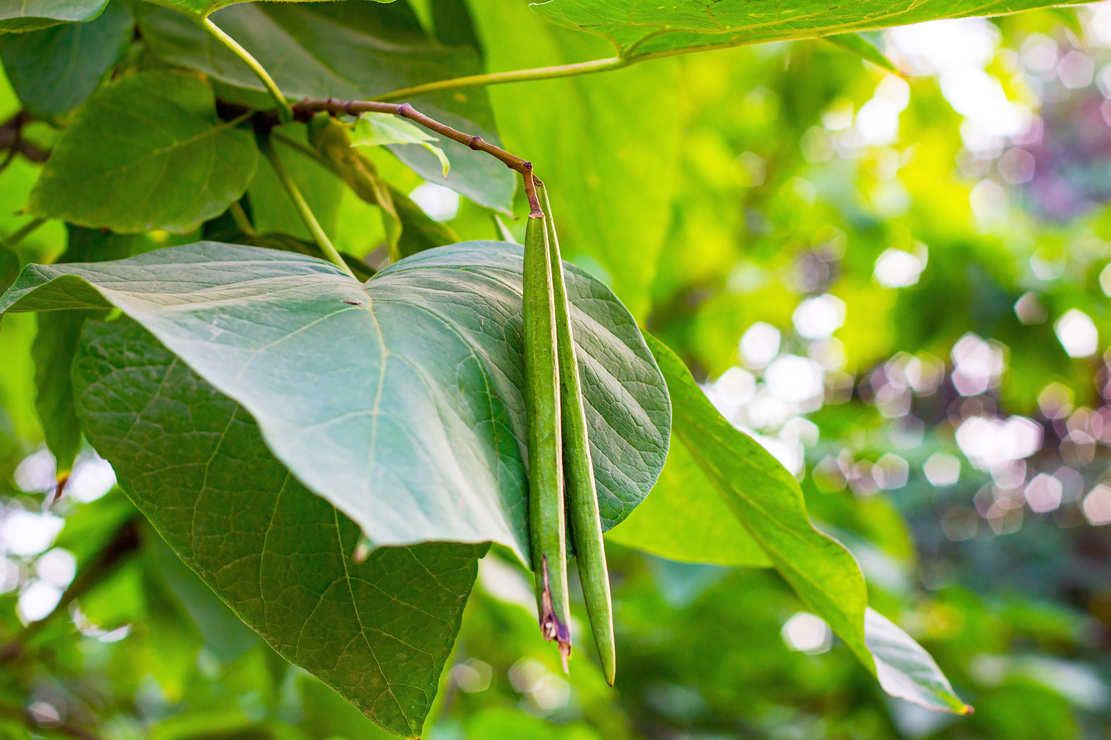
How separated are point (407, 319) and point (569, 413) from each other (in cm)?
5

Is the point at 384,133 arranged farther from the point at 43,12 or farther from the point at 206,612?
the point at 206,612

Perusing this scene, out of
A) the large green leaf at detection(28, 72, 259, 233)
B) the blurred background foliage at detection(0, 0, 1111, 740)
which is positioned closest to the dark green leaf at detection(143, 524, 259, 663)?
the blurred background foliage at detection(0, 0, 1111, 740)

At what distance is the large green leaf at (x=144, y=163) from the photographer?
0.97ft

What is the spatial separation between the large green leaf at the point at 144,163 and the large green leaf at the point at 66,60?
0.08 ft

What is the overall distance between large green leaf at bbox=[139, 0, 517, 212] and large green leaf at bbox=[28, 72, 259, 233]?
0.07 ft

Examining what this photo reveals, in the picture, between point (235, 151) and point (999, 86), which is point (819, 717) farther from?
point (235, 151)

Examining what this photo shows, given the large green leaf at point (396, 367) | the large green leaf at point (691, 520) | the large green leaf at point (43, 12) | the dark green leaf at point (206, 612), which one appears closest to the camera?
the large green leaf at point (396, 367)

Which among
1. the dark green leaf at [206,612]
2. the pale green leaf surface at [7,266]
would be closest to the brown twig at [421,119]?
the pale green leaf surface at [7,266]

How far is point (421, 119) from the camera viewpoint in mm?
235

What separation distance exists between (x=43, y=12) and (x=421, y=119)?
0.38ft

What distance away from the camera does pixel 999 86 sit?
1264 millimetres

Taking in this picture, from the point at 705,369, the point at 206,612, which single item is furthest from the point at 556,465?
the point at 705,369

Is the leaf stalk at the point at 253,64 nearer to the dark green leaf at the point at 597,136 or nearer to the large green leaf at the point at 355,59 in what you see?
the large green leaf at the point at 355,59

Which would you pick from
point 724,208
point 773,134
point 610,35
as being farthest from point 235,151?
point 773,134
